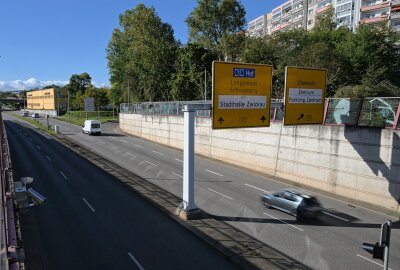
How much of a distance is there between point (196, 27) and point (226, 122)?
180ft

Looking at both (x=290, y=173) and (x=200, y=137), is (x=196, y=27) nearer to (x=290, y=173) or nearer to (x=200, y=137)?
(x=200, y=137)

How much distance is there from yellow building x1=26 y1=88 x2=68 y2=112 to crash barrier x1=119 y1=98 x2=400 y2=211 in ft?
352

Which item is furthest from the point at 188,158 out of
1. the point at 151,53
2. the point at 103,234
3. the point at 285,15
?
the point at 285,15

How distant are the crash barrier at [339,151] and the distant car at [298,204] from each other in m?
4.74

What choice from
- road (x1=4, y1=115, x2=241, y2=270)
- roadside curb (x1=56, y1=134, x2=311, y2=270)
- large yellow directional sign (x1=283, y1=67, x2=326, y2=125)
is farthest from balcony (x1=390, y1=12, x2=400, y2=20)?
road (x1=4, y1=115, x2=241, y2=270)

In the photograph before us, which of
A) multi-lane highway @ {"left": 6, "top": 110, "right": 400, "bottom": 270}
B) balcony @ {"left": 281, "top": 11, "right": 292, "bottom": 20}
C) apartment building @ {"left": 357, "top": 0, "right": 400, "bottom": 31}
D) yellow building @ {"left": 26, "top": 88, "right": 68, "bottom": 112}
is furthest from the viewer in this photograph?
yellow building @ {"left": 26, "top": 88, "right": 68, "bottom": 112}

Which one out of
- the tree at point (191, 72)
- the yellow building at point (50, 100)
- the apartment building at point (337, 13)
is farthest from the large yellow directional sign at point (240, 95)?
the yellow building at point (50, 100)

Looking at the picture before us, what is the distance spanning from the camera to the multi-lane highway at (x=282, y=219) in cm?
1344

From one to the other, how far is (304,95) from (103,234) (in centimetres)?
1219

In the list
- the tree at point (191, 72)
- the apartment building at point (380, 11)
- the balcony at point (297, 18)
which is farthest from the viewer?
the balcony at point (297, 18)

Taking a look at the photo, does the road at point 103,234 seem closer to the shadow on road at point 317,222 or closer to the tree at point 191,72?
the shadow on road at point 317,222

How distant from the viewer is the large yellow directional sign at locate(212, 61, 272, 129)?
1614 centimetres

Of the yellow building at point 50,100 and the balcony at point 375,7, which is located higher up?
the balcony at point 375,7

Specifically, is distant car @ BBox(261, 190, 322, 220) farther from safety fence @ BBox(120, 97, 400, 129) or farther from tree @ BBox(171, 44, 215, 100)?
tree @ BBox(171, 44, 215, 100)
